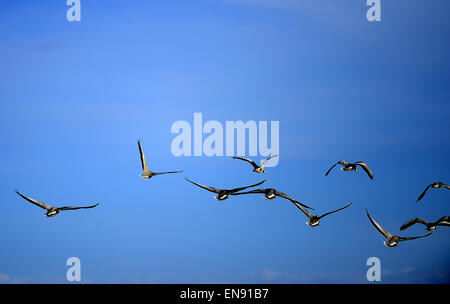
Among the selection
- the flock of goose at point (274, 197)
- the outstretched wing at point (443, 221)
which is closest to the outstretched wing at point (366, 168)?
the flock of goose at point (274, 197)

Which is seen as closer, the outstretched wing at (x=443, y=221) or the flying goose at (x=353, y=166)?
the outstretched wing at (x=443, y=221)

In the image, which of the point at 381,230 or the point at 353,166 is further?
the point at 353,166

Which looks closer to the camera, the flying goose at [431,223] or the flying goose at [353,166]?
the flying goose at [431,223]

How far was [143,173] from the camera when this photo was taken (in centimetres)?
2455

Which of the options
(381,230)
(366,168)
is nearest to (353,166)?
(366,168)

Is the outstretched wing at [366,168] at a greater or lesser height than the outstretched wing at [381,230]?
greater

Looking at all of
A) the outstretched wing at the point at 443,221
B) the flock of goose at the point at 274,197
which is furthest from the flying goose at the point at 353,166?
the outstretched wing at the point at 443,221

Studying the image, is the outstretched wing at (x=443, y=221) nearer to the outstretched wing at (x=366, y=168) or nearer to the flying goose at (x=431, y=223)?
the flying goose at (x=431, y=223)

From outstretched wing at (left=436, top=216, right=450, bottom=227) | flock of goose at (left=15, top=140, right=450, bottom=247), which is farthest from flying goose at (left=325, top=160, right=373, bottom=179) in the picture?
outstretched wing at (left=436, top=216, right=450, bottom=227)

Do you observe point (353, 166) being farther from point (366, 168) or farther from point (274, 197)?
point (274, 197)

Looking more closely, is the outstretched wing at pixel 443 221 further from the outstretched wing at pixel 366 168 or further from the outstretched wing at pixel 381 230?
the outstretched wing at pixel 366 168
